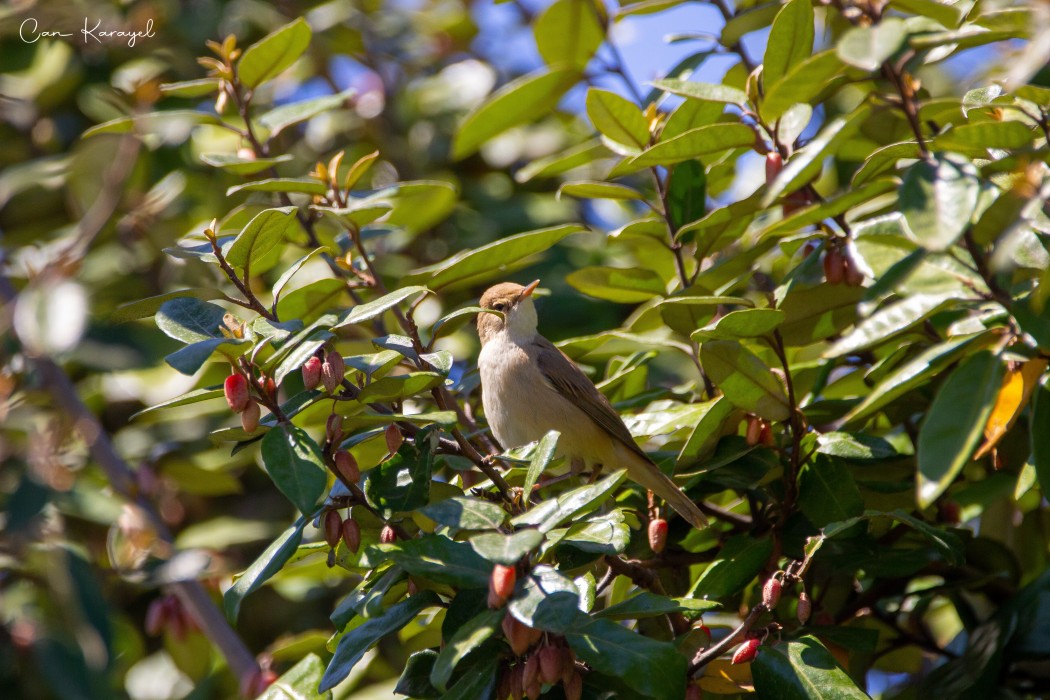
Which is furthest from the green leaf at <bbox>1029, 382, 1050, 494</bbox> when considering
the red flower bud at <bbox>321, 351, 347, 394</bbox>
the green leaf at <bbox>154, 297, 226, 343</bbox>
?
the green leaf at <bbox>154, 297, 226, 343</bbox>

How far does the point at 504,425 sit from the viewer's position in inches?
149

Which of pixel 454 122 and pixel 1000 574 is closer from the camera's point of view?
pixel 1000 574

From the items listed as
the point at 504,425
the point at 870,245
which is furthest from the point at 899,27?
the point at 504,425

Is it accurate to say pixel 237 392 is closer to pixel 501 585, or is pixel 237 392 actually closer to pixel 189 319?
pixel 189 319

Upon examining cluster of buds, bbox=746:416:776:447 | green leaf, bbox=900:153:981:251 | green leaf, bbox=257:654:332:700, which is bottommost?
green leaf, bbox=257:654:332:700

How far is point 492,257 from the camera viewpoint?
2.95 metres

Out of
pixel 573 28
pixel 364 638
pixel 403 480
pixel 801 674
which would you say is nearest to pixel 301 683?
pixel 364 638

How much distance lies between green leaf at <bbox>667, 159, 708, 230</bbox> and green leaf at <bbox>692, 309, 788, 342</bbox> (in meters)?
0.83

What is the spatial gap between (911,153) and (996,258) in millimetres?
802

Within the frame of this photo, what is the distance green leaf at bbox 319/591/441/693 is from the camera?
7.04 ft

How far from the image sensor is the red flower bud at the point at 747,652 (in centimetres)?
221

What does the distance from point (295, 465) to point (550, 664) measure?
660mm

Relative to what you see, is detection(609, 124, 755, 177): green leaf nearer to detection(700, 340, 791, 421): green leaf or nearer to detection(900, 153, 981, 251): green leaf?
detection(700, 340, 791, 421): green leaf

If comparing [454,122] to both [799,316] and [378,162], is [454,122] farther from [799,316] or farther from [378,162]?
[799,316]
